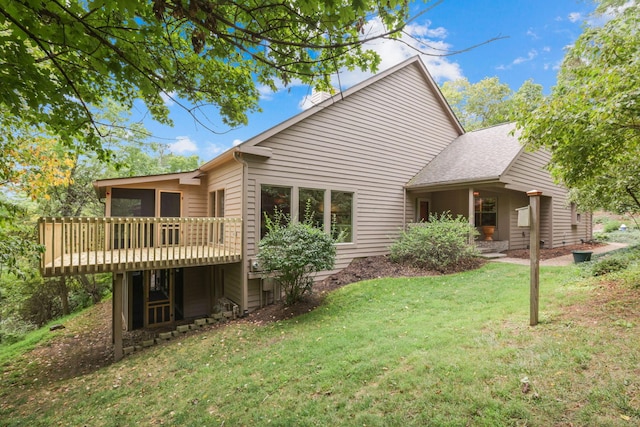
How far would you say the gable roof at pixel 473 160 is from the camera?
9305 mm

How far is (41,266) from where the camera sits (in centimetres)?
551

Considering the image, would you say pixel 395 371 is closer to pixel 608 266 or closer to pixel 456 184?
pixel 608 266

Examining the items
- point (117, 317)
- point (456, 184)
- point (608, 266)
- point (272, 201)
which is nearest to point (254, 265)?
point (272, 201)

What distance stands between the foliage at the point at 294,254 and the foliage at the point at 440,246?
3469mm

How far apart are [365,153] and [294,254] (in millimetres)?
4972

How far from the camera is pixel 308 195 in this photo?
28.7 ft

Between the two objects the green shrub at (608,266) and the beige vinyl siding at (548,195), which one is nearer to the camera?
the green shrub at (608,266)

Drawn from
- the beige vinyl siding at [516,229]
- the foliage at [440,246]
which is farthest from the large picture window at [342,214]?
the beige vinyl siding at [516,229]

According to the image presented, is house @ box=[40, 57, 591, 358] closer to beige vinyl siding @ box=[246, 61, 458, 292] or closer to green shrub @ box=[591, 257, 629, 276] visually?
beige vinyl siding @ box=[246, 61, 458, 292]

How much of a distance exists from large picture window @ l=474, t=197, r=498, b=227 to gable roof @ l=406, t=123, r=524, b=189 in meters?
2.42

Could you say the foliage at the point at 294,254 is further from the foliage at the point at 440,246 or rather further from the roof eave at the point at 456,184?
the roof eave at the point at 456,184

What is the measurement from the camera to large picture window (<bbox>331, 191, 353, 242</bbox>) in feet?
30.4

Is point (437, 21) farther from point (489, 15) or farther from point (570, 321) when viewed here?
point (489, 15)

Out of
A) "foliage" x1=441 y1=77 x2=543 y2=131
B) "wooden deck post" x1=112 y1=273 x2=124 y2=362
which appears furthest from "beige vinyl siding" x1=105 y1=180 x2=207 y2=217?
"foliage" x1=441 y1=77 x2=543 y2=131
